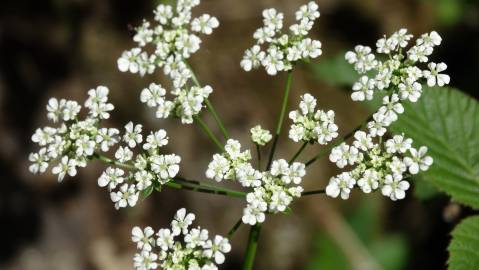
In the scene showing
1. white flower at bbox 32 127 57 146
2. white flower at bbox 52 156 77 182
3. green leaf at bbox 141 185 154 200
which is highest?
white flower at bbox 32 127 57 146

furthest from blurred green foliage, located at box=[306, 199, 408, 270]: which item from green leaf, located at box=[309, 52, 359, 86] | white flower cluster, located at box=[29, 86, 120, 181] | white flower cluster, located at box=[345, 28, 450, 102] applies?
white flower cluster, located at box=[29, 86, 120, 181]

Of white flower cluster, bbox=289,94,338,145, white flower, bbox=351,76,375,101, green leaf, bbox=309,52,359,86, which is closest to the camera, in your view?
white flower cluster, bbox=289,94,338,145

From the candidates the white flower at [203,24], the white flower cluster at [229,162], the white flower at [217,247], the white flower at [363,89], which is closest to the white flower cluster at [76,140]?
the white flower cluster at [229,162]

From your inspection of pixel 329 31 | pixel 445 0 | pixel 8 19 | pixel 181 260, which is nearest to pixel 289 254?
pixel 329 31

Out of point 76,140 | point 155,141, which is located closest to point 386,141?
point 155,141

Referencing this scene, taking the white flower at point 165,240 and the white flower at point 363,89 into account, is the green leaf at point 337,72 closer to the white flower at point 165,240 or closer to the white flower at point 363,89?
the white flower at point 363,89

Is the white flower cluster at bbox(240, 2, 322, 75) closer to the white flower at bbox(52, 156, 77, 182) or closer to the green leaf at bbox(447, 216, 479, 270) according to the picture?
the white flower at bbox(52, 156, 77, 182)

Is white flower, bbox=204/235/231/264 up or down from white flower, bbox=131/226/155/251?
down
